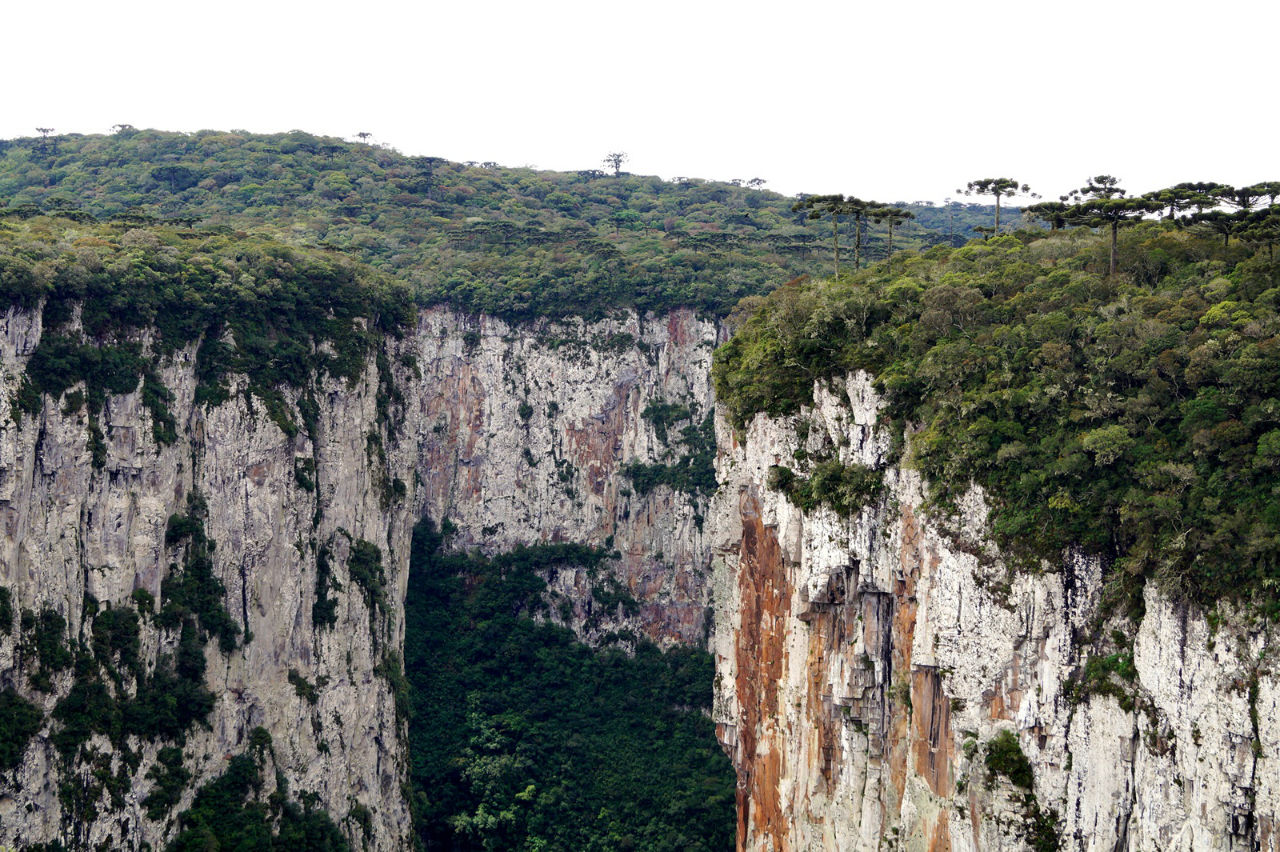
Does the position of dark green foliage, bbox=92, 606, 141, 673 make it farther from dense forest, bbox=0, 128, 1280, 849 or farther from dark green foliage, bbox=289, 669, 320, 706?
dark green foliage, bbox=289, 669, 320, 706

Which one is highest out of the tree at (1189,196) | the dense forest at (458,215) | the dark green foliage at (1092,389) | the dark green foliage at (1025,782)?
the dense forest at (458,215)

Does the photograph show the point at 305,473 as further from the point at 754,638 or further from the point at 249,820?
the point at 754,638

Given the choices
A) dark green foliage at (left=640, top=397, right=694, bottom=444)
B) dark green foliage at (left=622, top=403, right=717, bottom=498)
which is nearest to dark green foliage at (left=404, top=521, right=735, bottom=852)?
dark green foliage at (left=622, top=403, right=717, bottom=498)

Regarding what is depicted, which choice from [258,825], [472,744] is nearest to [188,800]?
[258,825]

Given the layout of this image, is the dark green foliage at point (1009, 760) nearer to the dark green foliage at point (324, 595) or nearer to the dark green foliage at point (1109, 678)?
the dark green foliage at point (1109, 678)

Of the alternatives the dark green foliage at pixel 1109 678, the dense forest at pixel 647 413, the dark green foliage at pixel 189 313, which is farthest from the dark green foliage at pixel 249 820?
the dark green foliage at pixel 1109 678

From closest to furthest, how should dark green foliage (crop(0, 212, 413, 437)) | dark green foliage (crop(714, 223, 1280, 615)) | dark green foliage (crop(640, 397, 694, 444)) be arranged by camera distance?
1. dark green foliage (crop(714, 223, 1280, 615))
2. dark green foliage (crop(0, 212, 413, 437))
3. dark green foliage (crop(640, 397, 694, 444))

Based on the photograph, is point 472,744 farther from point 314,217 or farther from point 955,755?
point 314,217
